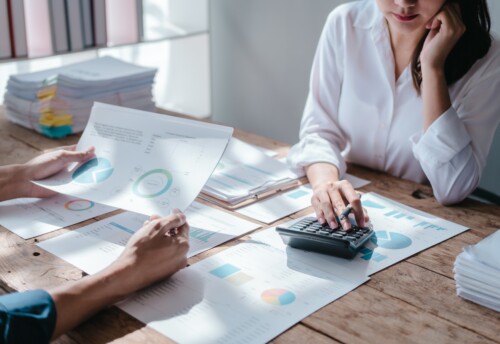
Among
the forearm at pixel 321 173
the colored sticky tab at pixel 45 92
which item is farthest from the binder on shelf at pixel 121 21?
the forearm at pixel 321 173

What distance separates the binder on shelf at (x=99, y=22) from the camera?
94.7 inches

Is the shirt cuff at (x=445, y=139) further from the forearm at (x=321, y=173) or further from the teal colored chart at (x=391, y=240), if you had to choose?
the teal colored chart at (x=391, y=240)

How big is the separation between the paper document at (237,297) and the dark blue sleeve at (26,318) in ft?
0.43

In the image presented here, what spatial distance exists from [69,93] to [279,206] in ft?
2.80

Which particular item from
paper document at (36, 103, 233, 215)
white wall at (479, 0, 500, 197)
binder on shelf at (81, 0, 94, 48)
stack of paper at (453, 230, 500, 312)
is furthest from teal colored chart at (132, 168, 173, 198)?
binder on shelf at (81, 0, 94, 48)

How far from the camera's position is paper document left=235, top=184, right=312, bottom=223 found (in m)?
1.34

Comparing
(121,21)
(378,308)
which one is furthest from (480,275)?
(121,21)

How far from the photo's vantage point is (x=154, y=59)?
10.1ft

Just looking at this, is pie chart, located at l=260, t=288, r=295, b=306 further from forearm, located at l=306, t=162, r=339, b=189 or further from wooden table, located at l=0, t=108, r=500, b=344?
forearm, located at l=306, t=162, r=339, b=189

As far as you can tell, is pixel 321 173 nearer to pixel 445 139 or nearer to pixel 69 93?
pixel 445 139

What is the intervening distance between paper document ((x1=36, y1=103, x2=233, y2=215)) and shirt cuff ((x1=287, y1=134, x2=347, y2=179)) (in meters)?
0.33

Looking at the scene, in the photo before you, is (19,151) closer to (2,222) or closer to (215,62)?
(2,222)

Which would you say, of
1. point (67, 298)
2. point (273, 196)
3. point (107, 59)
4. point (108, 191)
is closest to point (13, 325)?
point (67, 298)

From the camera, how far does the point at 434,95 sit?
1.52 m
